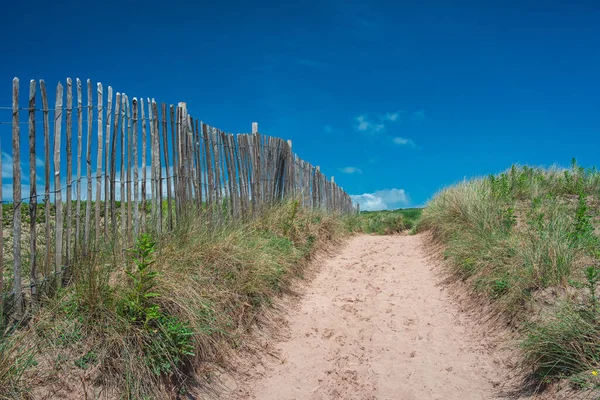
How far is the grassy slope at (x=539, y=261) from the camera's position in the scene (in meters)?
4.16

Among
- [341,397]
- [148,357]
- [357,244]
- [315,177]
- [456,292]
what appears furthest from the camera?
[315,177]

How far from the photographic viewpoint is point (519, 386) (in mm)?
4496

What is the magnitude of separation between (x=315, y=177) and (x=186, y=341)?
10.2 m

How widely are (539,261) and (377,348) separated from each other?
7.46ft

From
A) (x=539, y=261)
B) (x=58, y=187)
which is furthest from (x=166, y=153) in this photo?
(x=539, y=261)

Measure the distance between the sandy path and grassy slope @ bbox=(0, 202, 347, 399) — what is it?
2.36 ft

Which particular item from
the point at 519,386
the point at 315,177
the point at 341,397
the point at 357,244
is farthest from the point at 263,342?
the point at 315,177

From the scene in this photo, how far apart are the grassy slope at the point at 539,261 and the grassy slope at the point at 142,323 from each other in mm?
3129

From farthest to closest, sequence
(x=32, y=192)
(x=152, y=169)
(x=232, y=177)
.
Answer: (x=232, y=177) → (x=152, y=169) → (x=32, y=192)

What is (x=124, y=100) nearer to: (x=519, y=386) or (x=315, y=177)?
(x=519, y=386)

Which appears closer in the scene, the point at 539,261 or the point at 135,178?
the point at 539,261

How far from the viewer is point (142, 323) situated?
418 cm

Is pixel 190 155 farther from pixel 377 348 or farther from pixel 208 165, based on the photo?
pixel 377 348

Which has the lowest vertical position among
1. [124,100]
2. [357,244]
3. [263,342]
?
[263,342]
